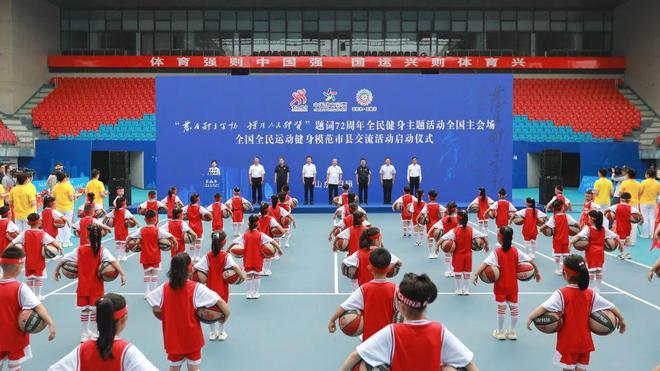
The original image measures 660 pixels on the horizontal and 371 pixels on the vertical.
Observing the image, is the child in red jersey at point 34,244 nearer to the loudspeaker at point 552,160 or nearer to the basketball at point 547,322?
the basketball at point 547,322

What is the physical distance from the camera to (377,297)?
5484 millimetres

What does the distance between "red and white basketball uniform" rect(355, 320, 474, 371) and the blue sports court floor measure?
334 cm

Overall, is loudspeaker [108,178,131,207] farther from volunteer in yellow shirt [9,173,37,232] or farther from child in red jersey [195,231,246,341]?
child in red jersey [195,231,246,341]

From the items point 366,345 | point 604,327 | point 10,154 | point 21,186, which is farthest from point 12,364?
point 10,154

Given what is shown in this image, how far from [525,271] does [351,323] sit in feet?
12.4

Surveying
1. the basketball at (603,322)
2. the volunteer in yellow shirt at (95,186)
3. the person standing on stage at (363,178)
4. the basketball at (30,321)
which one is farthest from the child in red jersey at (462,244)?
the person standing on stage at (363,178)

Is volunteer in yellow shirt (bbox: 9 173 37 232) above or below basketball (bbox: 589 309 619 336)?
above

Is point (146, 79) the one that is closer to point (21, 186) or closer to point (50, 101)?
point (50, 101)

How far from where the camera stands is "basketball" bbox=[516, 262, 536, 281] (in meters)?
8.10

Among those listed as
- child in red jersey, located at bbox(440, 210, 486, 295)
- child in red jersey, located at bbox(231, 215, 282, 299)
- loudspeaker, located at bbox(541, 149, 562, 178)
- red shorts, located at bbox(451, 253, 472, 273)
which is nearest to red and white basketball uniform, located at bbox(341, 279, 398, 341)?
child in red jersey, located at bbox(231, 215, 282, 299)

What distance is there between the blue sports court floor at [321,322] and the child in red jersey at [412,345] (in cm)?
334

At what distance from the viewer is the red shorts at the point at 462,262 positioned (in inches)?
410

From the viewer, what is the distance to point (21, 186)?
13133 mm

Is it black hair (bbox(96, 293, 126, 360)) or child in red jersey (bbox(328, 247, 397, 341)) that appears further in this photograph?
child in red jersey (bbox(328, 247, 397, 341))
